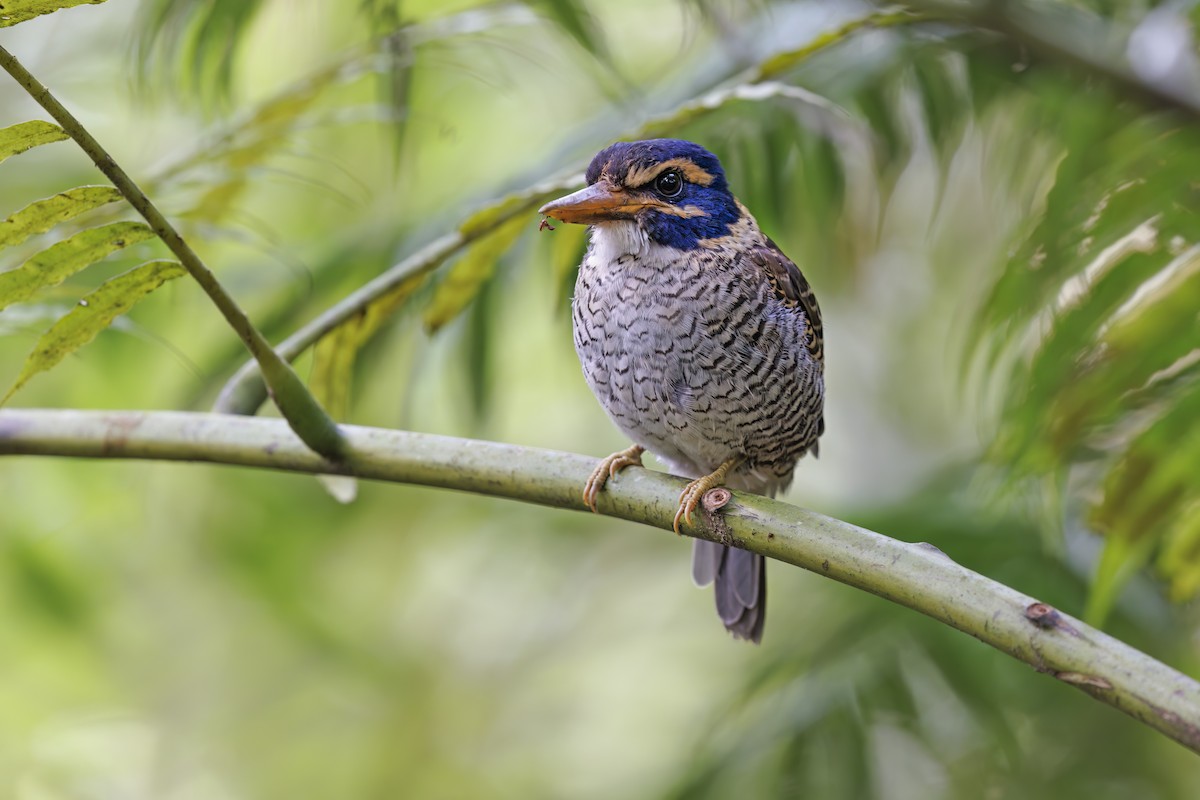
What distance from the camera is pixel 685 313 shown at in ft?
7.32

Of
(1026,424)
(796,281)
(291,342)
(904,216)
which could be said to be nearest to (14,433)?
(291,342)

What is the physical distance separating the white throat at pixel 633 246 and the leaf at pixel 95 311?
0.87 meters

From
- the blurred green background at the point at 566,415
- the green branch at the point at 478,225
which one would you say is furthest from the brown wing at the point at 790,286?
the green branch at the point at 478,225

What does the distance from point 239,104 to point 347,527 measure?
1.46 metres

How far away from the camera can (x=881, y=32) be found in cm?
301

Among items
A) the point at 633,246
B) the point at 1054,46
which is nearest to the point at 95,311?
the point at 633,246

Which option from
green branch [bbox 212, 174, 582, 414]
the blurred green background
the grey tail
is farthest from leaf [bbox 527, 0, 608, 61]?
the grey tail

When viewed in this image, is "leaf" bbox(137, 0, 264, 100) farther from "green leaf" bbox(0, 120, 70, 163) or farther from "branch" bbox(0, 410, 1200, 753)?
"green leaf" bbox(0, 120, 70, 163)

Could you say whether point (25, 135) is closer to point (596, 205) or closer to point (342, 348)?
point (342, 348)

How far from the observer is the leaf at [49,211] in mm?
1454

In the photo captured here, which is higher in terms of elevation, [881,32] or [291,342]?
[291,342]

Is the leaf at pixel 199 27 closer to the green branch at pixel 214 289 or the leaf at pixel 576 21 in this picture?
the leaf at pixel 576 21

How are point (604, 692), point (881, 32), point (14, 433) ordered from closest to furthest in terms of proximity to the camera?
1. point (14, 433)
2. point (881, 32)
3. point (604, 692)

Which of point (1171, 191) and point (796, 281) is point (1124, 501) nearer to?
point (1171, 191)
